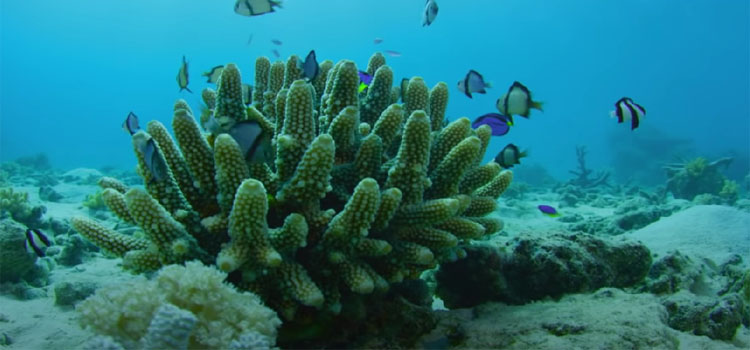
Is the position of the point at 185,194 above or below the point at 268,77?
below

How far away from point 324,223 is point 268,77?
7.25 feet

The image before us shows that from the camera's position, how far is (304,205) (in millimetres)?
2602

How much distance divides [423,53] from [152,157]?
147078mm

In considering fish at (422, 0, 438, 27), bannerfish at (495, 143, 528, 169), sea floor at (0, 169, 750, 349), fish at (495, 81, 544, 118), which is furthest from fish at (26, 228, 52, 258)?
fish at (422, 0, 438, 27)

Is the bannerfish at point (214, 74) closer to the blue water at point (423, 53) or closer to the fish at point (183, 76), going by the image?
the fish at point (183, 76)

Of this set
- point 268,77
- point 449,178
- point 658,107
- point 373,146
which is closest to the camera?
point 373,146

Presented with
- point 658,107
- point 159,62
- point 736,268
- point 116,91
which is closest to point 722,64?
point 658,107

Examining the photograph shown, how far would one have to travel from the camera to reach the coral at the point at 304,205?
92.4 inches

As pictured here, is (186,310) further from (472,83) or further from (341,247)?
(472,83)

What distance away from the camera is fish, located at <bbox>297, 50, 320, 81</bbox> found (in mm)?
3539

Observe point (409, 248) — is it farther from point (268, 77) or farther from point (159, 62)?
point (159, 62)

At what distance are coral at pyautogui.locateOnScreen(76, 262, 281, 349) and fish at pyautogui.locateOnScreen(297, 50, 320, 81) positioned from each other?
6.96ft

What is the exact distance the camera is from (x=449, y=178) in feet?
9.90

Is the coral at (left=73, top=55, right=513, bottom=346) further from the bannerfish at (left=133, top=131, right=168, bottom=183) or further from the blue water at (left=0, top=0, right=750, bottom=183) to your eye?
the blue water at (left=0, top=0, right=750, bottom=183)
